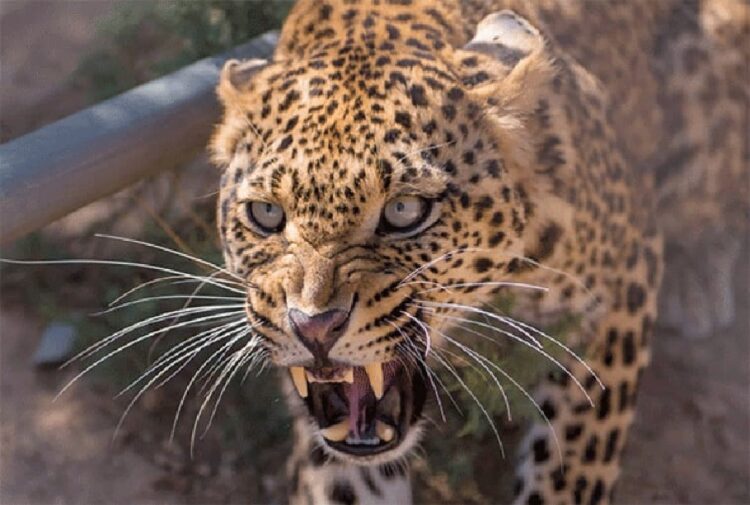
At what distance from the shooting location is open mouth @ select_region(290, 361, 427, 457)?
366 centimetres

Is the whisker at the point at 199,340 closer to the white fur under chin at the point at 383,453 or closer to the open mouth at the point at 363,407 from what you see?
the open mouth at the point at 363,407

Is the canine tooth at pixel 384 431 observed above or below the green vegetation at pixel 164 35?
below

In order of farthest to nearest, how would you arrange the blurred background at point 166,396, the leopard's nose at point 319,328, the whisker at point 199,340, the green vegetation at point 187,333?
the blurred background at point 166,396 < the green vegetation at point 187,333 < the whisker at point 199,340 < the leopard's nose at point 319,328

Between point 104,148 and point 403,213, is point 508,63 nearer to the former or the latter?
point 403,213

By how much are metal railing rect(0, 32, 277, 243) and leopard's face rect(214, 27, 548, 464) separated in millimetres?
351

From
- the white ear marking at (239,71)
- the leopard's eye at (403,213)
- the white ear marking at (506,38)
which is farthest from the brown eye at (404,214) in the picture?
the white ear marking at (239,71)

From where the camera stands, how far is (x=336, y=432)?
3711 mm

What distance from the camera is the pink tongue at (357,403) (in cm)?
368

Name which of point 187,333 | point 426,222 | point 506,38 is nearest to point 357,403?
point 426,222

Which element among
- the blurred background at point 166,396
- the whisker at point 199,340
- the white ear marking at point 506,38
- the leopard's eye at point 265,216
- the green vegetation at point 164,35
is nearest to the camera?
the leopard's eye at point 265,216

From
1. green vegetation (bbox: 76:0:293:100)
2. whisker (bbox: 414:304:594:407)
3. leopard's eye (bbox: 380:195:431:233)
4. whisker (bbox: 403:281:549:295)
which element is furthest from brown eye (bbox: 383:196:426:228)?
green vegetation (bbox: 76:0:293:100)

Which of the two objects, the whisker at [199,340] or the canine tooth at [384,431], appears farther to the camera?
the canine tooth at [384,431]

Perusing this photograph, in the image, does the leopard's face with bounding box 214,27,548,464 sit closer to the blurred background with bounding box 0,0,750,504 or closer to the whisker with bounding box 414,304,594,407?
the whisker with bounding box 414,304,594,407

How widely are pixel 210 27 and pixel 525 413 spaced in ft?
7.13
